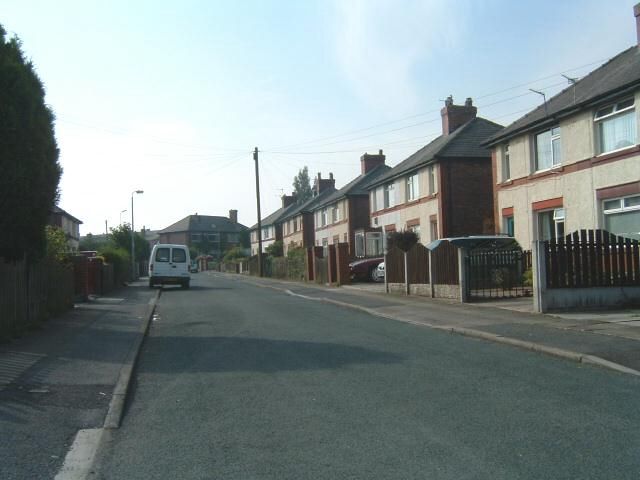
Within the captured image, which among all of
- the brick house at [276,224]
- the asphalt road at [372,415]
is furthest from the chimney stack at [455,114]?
the brick house at [276,224]

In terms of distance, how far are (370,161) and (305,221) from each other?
1374 centimetres

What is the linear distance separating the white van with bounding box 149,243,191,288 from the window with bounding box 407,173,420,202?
477 inches

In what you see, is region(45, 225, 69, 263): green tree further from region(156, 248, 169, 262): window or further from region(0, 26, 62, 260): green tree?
region(156, 248, 169, 262): window

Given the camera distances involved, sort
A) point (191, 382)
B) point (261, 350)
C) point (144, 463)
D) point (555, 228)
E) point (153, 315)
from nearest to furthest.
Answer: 1. point (144, 463)
2. point (191, 382)
3. point (261, 350)
4. point (153, 315)
5. point (555, 228)

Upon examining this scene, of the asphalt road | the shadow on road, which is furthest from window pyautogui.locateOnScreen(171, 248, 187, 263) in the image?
the asphalt road

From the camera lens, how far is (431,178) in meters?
33.8

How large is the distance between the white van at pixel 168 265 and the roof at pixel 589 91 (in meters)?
15.7

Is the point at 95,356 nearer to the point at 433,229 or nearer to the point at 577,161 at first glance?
the point at 577,161

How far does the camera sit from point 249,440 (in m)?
5.76

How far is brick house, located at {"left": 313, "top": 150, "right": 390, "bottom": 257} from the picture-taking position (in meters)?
49.8

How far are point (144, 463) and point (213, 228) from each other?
12360 cm

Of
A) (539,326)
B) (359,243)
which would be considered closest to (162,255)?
(359,243)

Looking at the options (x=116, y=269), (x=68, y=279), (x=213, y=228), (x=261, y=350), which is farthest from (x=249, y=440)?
(x=213, y=228)

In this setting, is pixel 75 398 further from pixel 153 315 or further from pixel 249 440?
pixel 153 315
